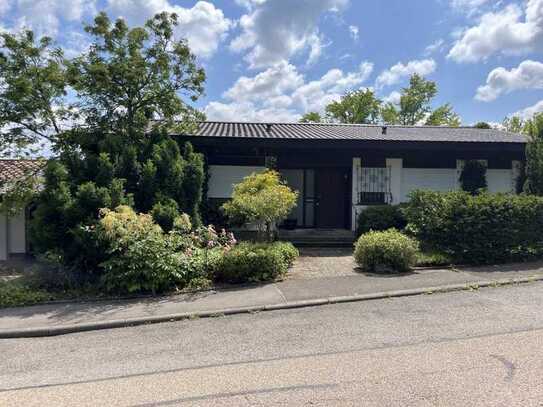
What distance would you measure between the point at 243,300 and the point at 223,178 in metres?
6.53

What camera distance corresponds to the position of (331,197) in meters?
13.4

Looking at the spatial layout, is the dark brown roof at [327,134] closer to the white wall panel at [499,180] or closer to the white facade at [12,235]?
the white wall panel at [499,180]

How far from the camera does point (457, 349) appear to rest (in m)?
4.19

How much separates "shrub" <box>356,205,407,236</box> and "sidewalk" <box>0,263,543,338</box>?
3.29m

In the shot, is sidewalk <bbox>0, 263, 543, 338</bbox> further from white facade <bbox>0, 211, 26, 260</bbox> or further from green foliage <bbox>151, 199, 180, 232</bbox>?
white facade <bbox>0, 211, 26, 260</bbox>

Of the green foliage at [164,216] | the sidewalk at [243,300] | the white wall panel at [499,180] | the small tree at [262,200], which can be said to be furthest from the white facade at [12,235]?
the white wall panel at [499,180]

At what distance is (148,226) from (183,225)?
0.81 metres

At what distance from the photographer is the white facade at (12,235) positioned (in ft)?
36.2

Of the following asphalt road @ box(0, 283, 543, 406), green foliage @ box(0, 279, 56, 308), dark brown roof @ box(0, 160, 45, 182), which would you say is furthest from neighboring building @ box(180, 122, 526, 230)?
asphalt road @ box(0, 283, 543, 406)

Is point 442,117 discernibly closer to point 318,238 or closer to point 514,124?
point 514,124

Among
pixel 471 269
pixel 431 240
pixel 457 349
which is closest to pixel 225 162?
pixel 431 240

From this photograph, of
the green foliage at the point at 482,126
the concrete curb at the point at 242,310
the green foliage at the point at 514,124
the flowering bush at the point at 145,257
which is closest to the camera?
the concrete curb at the point at 242,310

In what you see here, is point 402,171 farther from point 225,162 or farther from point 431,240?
point 225,162

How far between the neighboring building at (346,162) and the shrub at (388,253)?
441 centimetres
